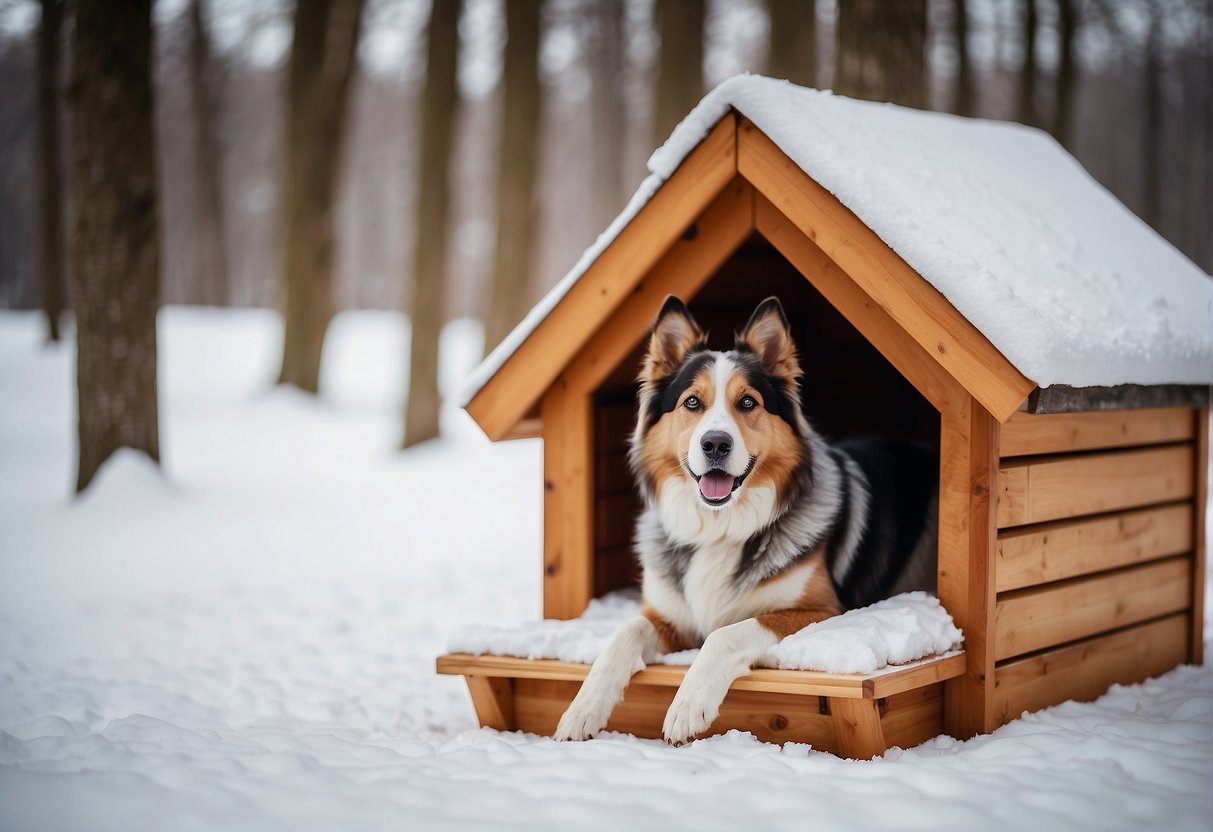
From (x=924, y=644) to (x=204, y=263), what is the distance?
22.3 m

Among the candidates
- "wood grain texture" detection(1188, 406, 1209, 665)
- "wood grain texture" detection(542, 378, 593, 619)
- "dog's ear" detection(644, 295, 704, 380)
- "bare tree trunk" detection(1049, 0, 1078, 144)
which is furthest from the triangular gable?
"bare tree trunk" detection(1049, 0, 1078, 144)

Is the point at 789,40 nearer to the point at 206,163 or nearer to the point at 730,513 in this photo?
the point at 730,513

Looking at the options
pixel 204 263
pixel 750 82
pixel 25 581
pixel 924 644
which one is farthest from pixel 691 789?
pixel 204 263

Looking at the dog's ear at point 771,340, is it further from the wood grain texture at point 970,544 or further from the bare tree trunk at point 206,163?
the bare tree trunk at point 206,163

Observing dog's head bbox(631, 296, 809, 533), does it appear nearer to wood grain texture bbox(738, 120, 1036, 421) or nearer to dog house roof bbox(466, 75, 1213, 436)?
wood grain texture bbox(738, 120, 1036, 421)

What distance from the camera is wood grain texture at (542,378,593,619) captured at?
4328 millimetres

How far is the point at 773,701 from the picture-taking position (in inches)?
137

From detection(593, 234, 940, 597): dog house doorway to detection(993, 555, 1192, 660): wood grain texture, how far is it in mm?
921

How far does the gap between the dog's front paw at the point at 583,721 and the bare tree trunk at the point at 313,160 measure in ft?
33.1

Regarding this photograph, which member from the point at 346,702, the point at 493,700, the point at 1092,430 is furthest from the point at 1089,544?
the point at 346,702

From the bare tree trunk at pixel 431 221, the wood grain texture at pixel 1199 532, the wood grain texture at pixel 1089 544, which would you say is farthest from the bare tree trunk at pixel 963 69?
the wood grain texture at pixel 1089 544

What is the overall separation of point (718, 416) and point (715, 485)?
231 millimetres

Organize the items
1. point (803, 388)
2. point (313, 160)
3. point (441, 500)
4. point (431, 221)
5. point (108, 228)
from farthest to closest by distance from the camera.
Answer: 1. point (313, 160)
2. point (431, 221)
3. point (441, 500)
4. point (108, 228)
5. point (803, 388)

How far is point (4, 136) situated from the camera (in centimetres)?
2116
